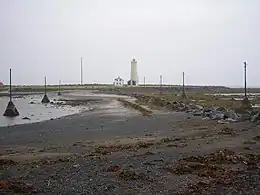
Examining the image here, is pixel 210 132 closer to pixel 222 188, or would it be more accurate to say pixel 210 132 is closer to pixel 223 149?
pixel 223 149

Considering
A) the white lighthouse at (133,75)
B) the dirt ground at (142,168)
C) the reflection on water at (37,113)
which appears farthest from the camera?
the white lighthouse at (133,75)

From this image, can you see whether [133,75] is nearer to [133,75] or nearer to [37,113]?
[133,75]

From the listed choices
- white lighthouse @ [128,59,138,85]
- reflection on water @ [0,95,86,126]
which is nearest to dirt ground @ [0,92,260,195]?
reflection on water @ [0,95,86,126]

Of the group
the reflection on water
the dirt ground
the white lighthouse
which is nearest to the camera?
the dirt ground

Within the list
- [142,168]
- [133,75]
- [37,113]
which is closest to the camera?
[142,168]

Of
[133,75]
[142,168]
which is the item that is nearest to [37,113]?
[142,168]

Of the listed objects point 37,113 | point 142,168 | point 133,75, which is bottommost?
point 37,113

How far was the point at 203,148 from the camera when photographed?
12.8m

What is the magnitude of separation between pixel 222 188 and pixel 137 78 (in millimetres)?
135378

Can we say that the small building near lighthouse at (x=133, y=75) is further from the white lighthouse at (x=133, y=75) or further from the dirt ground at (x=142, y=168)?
the dirt ground at (x=142, y=168)

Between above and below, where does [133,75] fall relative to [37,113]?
above

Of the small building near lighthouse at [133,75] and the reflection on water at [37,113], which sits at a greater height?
the small building near lighthouse at [133,75]

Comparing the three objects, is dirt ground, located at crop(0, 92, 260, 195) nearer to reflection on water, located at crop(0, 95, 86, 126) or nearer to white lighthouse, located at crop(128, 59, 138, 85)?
reflection on water, located at crop(0, 95, 86, 126)

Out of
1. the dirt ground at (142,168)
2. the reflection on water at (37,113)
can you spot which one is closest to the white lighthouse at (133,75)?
the reflection on water at (37,113)
